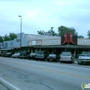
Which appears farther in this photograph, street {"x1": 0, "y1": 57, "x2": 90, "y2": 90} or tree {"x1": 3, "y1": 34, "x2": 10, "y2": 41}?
tree {"x1": 3, "y1": 34, "x2": 10, "y2": 41}

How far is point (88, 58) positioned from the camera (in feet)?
105

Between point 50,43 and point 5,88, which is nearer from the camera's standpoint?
point 5,88

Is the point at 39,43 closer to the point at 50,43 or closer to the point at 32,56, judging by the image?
the point at 50,43

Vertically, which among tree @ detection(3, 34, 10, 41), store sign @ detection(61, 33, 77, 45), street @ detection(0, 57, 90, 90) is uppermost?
tree @ detection(3, 34, 10, 41)

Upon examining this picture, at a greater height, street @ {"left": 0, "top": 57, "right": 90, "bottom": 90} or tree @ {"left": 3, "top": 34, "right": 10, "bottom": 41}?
tree @ {"left": 3, "top": 34, "right": 10, "bottom": 41}

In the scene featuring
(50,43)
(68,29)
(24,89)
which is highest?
(68,29)

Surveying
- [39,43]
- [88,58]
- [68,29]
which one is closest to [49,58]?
[88,58]

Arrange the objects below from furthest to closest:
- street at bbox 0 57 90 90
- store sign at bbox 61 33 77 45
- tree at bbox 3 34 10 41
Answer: tree at bbox 3 34 10 41 < store sign at bbox 61 33 77 45 < street at bbox 0 57 90 90

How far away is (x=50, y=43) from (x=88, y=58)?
25348mm

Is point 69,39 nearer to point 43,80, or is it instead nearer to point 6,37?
point 43,80

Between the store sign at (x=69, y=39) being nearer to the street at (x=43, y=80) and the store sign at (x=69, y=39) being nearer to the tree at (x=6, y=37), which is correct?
the street at (x=43, y=80)

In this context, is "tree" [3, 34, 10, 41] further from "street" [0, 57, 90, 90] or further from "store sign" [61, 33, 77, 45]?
"street" [0, 57, 90, 90]

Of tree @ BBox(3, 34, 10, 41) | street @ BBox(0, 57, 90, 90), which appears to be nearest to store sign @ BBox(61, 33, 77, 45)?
street @ BBox(0, 57, 90, 90)

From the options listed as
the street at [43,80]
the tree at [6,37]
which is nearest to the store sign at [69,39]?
the street at [43,80]
